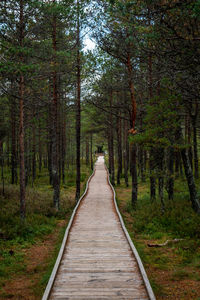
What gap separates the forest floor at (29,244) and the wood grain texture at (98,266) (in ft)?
2.46

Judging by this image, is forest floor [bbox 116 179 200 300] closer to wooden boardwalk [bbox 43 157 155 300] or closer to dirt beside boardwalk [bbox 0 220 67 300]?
wooden boardwalk [bbox 43 157 155 300]

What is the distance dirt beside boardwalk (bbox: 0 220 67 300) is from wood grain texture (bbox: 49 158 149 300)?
0.78 m

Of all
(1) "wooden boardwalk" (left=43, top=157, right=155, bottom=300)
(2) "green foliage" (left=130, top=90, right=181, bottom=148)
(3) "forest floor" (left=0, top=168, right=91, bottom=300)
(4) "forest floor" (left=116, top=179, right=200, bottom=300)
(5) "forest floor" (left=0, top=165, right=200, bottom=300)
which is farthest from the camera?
(2) "green foliage" (left=130, top=90, right=181, bottom=148)

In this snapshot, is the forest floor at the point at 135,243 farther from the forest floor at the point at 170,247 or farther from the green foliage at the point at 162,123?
the green foliage at the point at 162,123

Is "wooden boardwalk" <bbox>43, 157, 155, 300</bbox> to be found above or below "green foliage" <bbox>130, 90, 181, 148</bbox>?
below

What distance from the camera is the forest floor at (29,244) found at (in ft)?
23.5

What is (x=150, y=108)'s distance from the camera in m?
11.6

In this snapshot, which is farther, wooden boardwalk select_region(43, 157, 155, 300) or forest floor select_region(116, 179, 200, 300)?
forest floor select_region(116, 179, 200, 300)

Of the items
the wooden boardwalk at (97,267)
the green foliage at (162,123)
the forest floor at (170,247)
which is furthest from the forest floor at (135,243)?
the green foliage at (162,123)

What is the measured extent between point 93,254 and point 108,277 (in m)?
1.71

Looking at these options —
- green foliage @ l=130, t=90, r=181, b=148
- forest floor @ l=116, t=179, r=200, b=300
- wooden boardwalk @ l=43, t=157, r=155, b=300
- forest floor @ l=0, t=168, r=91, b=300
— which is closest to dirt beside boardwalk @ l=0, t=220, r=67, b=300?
forest floor @ l=0, t=168, r=91, b=300

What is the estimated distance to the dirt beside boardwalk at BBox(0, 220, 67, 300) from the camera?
6.66 metres

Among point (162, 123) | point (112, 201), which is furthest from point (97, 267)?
point (112, 201)

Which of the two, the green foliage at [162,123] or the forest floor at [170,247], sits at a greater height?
the green foliage at [162,123]
